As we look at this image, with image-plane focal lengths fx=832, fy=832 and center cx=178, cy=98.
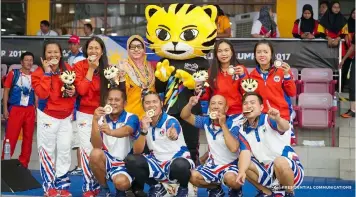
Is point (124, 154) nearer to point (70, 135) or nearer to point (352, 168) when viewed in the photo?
point (70, 135)

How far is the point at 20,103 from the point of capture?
10.8 metres

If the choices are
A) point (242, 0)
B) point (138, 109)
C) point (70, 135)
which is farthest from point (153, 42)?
point (242, 0)

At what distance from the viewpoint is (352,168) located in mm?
11039

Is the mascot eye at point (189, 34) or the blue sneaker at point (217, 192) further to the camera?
the mascot eye at point (189, 34)

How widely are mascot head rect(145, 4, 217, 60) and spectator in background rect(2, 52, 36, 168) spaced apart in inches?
118

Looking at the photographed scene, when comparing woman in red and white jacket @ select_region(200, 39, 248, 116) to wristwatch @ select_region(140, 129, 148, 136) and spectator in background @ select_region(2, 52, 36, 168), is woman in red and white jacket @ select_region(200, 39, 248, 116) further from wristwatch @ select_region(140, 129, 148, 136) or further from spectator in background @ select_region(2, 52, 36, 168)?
spectator in background @ select_region(2, 52, 36, 168)

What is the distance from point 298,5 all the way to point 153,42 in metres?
7.11

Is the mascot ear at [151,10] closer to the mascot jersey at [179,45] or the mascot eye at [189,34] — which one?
the mascot jersey at [179,45]

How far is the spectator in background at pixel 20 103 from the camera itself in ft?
35.3

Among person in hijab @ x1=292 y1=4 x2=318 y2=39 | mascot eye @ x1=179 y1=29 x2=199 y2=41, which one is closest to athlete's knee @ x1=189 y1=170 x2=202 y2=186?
mascot eye @ x1=179 y1=29 x2=199 y2=41

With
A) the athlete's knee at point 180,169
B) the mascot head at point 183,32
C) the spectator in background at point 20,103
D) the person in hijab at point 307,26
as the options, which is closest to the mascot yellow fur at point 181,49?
the mascot head at point 183,32

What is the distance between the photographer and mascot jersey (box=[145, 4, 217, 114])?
810 cm

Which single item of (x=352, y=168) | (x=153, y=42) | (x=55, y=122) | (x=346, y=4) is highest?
(x=346, y=4)

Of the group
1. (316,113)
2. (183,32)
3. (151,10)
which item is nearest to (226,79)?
(183,32)
